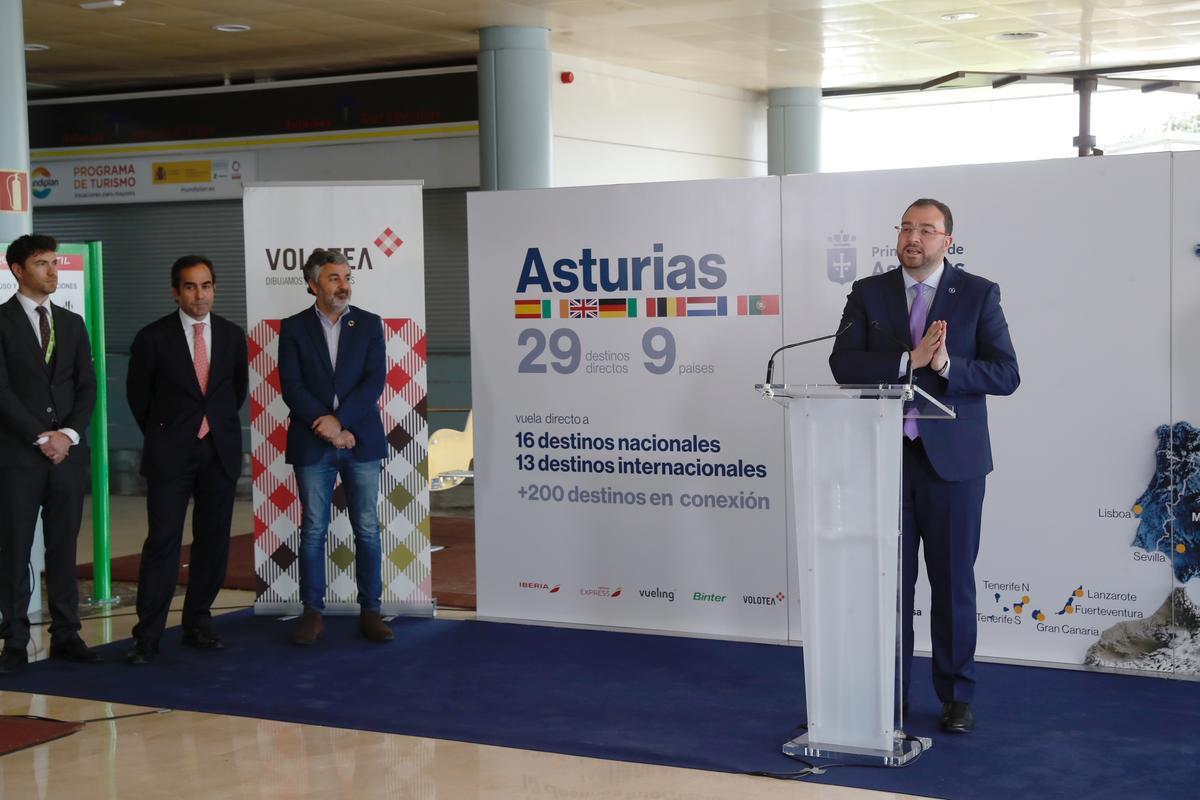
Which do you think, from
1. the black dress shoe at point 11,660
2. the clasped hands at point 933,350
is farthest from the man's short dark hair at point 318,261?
the clasped hands at point 933,350

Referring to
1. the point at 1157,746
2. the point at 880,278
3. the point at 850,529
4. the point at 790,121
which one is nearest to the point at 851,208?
the point at 880,278

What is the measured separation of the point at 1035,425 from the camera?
5320mm

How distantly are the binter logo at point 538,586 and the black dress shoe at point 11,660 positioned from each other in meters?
2.16

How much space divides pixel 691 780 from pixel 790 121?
31.0 ft

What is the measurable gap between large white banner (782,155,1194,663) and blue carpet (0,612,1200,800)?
28 centimetres

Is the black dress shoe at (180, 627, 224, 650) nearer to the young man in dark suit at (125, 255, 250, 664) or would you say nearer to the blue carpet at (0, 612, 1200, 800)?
the blue carpet at (0, 612, 1200, 800)

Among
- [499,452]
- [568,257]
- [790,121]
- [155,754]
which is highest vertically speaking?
[790,121]

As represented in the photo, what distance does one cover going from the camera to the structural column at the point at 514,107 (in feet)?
30.2

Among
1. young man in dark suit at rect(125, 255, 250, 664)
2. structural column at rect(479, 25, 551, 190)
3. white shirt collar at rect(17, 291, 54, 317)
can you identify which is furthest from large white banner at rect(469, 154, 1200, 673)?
structural column at rect(479, 25, 551, 190)

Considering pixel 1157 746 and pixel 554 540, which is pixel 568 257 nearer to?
pixel 554 540

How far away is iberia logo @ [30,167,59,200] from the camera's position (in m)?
12.2

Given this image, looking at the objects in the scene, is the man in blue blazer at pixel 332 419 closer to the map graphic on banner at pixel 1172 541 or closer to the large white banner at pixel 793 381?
the large white banner at pixel 793 381

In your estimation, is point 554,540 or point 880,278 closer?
point 880,278

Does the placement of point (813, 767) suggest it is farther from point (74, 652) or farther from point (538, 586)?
point (74, 652)
